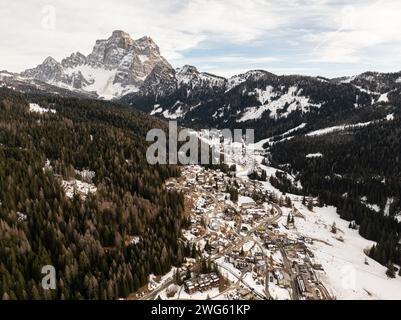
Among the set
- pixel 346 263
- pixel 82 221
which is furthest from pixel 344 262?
pixel 82 221

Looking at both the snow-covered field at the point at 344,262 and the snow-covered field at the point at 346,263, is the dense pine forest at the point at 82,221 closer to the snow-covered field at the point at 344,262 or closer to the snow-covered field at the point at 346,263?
the snow-covered field at the point at 344,262

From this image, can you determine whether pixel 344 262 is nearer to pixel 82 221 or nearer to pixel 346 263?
pixel 346 263

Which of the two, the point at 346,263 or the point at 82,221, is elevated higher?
the point at 82,221

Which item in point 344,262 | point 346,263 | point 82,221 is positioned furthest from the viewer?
point 344,262

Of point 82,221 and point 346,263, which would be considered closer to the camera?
point 82,221

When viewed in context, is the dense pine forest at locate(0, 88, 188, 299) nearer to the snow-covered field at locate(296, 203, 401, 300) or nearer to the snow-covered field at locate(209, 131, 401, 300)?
the snow-covered field at locate(209, 131, 401, 300)

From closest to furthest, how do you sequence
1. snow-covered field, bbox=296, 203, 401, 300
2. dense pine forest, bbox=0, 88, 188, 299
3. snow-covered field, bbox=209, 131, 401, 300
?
dense pine forest, bbox=0, 88, 188, 299 → snow-covered field, bbox=209, 131, 401, 300 → snow-covered field, bbox=296, 203, 401, 300

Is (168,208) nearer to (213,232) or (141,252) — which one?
(213,232)

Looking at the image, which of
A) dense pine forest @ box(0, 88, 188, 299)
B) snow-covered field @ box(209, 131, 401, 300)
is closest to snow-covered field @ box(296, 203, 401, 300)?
snow-covered field @ box(209, 131, 401, 300)

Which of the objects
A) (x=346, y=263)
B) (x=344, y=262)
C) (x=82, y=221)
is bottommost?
(x=346, y=263)
